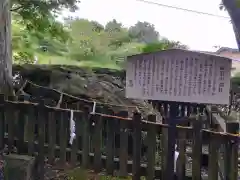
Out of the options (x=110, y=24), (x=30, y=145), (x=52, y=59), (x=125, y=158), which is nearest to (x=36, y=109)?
(x=30, y=145)

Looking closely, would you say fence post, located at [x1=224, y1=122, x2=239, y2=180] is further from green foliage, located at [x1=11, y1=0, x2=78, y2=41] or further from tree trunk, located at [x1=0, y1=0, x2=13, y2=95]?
green foliage, located at [x1=11, y1=0, x2=78, y2=41]

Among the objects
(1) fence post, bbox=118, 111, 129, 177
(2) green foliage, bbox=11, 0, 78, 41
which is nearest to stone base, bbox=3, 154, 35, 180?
(1) fence post, bbox=118, 111, 129, 177

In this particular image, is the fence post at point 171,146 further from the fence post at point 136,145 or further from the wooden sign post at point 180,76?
the fence post at point 136,145

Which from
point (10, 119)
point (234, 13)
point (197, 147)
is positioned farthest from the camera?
point (234, 13)

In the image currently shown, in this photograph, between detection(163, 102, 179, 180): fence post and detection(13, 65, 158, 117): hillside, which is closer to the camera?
detection(163, 102, 179, 180): fence post

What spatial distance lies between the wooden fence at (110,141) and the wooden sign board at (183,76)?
40 centimetres

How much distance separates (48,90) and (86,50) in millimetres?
5136

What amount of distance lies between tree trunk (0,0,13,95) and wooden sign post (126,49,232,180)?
9.17ft

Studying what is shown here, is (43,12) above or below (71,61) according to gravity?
above

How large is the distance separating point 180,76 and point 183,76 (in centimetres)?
2

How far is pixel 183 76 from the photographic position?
8.47 ft

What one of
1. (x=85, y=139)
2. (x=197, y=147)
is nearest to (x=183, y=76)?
(x=197, y=147)

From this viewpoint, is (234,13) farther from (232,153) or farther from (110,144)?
(110,144)

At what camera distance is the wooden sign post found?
2521 millimetres
